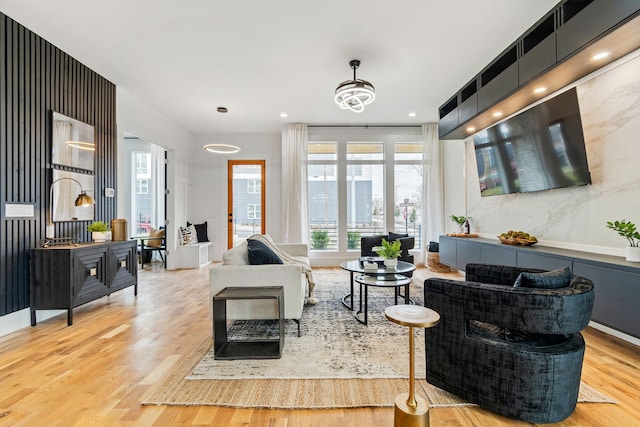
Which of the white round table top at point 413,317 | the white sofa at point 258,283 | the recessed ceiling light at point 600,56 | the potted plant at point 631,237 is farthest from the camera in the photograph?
the white sofa at point 258,283

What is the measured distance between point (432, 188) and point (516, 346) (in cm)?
496

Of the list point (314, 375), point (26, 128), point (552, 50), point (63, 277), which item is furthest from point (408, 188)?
point (26, 128)

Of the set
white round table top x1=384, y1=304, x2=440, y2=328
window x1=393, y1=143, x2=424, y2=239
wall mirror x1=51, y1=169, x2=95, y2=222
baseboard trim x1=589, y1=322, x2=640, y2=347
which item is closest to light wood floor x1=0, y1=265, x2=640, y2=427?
baseboard trim x1=589, y1=322, x2=640, y2=347

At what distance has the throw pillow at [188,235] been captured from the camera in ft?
20.3

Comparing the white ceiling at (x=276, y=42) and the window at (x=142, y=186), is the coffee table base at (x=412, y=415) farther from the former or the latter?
the window at (x=142, y=186)

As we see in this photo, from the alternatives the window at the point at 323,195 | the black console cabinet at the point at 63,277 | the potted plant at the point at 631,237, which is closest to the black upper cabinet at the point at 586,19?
the potted plant at the point at 631,237

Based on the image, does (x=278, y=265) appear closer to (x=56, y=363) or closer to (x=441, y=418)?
(x=441, y=418)

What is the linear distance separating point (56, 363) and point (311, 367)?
6.42 ft

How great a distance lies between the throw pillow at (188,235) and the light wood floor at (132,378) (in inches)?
109

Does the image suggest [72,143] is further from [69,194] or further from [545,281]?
[545,281]

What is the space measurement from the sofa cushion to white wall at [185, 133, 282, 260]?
153 inches

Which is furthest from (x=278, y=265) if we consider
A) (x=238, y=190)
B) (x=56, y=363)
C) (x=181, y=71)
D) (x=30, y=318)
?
(x=238, y=190)

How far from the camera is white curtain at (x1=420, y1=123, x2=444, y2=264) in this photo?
6148 millimetres

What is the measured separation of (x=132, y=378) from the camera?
2.05 m
